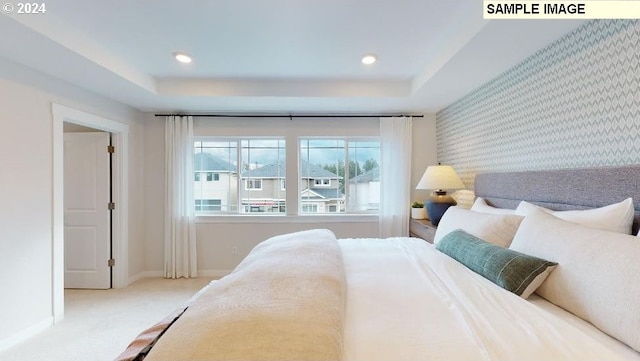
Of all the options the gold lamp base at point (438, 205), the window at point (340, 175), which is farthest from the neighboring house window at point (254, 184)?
the gold lamp base at point (438, 205)

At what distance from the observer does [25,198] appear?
2303 mm

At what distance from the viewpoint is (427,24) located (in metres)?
2.02

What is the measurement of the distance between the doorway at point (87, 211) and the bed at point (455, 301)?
2.89 m

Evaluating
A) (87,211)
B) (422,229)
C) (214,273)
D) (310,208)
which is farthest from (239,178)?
(422,229)

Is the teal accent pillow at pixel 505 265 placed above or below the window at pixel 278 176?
below

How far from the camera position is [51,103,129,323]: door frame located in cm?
255

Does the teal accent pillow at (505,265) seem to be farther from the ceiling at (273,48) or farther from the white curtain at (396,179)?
the white curtain at (396,179)

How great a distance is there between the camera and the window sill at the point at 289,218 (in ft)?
12.6

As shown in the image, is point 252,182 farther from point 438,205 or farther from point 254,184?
point 438,205

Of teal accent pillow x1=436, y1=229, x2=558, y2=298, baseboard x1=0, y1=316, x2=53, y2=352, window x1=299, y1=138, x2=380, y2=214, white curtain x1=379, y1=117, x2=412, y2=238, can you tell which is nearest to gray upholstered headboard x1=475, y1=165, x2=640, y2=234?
teal accent pillow x1=436, y1=229, x2=558, y2=298

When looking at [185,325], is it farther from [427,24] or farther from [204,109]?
[204,109]

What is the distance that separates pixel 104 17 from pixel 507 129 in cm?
327

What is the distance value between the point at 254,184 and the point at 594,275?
11.7 feet

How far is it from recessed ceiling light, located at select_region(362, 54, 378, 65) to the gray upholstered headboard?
1529 millimetres
